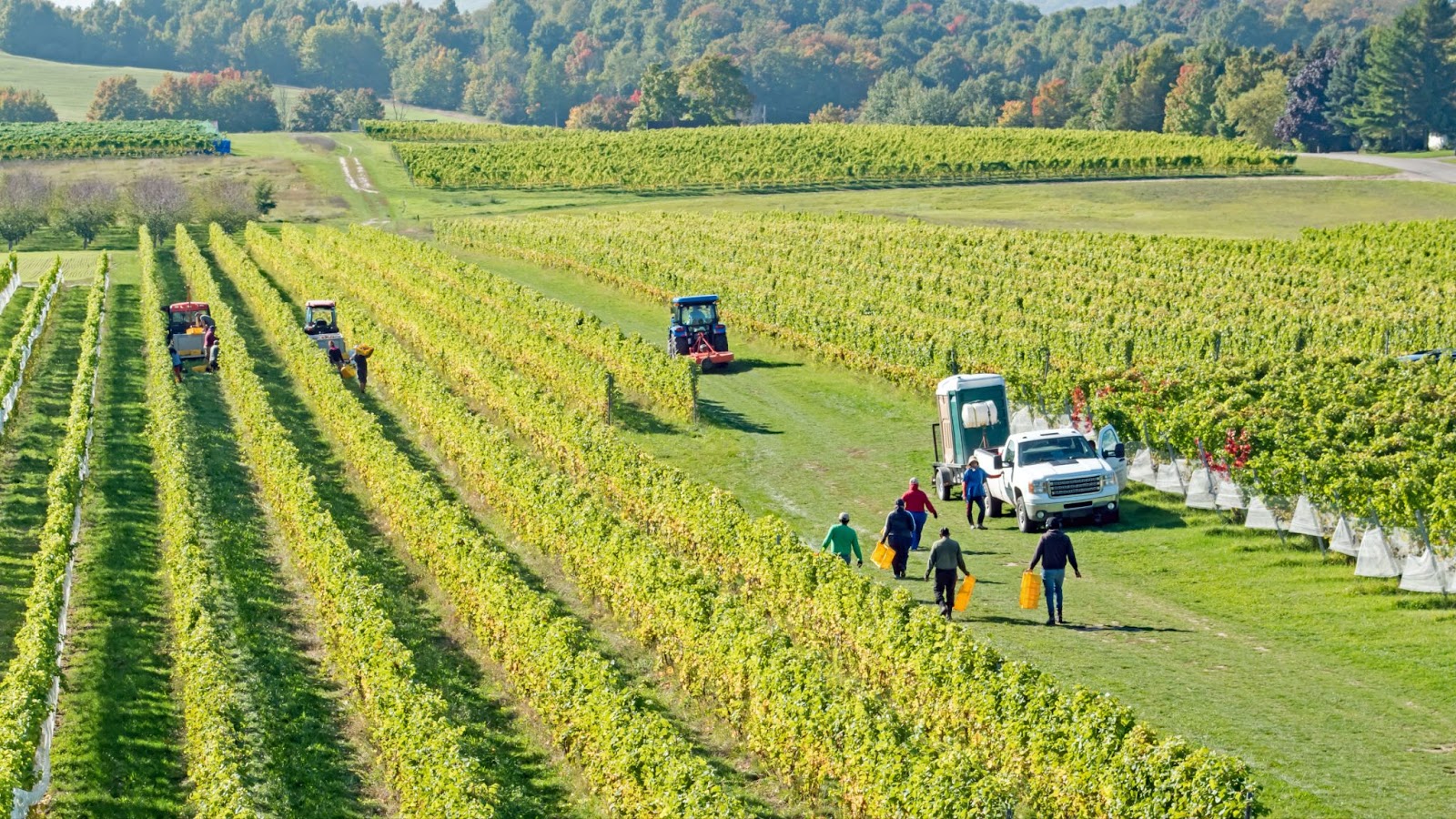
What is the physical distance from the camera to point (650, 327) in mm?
54750

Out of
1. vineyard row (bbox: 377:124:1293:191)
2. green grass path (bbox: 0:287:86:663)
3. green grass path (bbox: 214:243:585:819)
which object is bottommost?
green grass path (bbox: 0:287:86:663)

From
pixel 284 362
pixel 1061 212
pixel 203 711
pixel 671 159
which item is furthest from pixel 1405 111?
pixel 203 711

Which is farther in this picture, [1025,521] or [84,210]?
[84,210]

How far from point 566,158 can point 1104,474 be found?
97861 mm

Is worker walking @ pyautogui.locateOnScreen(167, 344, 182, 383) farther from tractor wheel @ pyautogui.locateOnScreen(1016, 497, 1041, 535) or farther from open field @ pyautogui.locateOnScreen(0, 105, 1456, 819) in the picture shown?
tractor wheel @ pyautogui.locateOnScreen(1016, 497, 1041, 535)

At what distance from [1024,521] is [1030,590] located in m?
5.24

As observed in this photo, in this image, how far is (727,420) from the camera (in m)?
39.2

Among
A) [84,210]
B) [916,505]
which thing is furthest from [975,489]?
[84,210]

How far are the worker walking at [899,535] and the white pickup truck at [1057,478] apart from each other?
3.28m

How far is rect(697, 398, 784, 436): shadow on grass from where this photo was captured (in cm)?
3806

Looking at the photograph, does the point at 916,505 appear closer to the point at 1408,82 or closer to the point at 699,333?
the point at 699,333

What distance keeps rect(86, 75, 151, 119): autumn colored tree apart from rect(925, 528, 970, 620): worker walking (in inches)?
6796

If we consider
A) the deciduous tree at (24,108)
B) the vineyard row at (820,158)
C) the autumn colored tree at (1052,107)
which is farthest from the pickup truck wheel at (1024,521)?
the deciduous tree at (24,108)

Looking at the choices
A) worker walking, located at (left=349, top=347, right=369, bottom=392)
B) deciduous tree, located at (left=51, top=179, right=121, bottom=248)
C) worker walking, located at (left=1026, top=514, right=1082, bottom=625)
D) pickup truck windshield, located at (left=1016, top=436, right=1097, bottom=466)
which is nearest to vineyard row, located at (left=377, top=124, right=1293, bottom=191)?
deciduous tree, located at (left=51, top=179, right=121, bottom=248)
